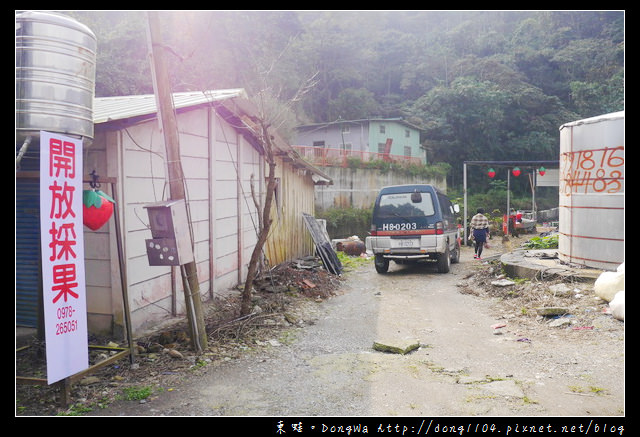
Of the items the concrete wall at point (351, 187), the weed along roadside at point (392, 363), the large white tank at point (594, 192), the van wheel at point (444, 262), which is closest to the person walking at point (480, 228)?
the van wheel at point (444, 262)

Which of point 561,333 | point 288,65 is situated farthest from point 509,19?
point 561,333

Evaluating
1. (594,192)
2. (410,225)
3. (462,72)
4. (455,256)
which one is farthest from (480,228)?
(462,72)

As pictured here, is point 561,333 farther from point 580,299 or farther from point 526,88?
point 526,88

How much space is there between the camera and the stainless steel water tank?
4.28 metres

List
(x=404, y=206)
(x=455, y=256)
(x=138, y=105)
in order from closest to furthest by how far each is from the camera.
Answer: (x=138, y=105), (x=404, y=206), (x=455, y=256)

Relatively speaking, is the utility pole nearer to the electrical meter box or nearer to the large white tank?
the electrical meter box

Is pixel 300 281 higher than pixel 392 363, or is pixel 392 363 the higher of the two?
pixel 300 281

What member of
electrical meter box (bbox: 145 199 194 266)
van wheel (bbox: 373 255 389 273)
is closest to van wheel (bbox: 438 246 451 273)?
van wheel (bbox: 373 255 389 273)

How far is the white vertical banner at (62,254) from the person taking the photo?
3.94 m

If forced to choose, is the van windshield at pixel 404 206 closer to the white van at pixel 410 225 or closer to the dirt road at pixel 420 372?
the white van at pixel 410 225

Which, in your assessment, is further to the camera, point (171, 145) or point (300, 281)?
point (300, 281)

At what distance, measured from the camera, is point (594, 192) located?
8.77 m

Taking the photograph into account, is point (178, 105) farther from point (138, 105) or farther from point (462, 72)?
point (462, 72)

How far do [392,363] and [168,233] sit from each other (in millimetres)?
2918
